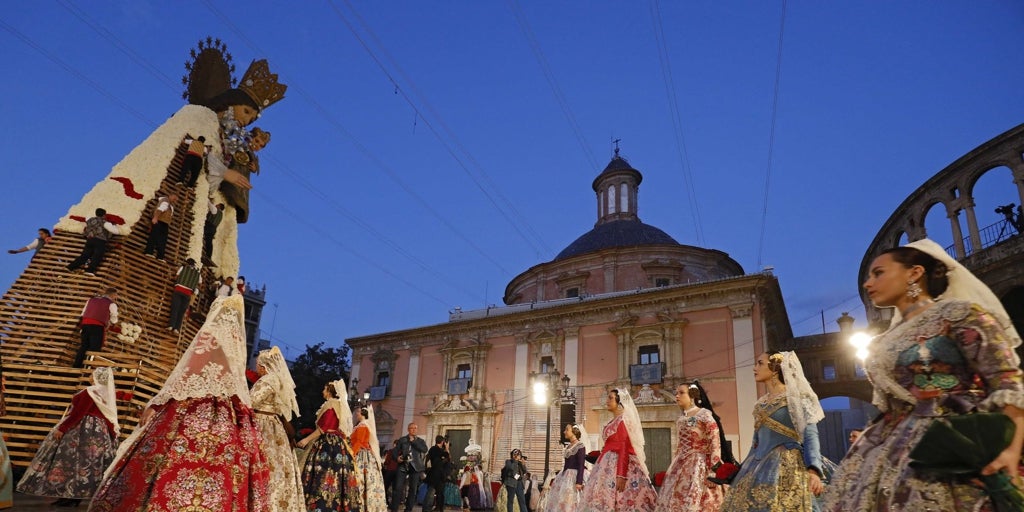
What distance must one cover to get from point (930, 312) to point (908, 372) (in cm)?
29

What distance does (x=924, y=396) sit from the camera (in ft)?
8.00

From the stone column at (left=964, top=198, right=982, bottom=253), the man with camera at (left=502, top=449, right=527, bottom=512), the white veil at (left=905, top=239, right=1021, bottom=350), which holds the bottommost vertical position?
the man with camera at (left=502, top=449, right=527, bottom=512)

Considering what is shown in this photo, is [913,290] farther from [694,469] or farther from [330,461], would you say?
[330,461]

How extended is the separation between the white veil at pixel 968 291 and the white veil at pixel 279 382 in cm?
469

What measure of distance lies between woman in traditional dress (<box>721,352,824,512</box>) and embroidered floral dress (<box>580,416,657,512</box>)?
1938mm

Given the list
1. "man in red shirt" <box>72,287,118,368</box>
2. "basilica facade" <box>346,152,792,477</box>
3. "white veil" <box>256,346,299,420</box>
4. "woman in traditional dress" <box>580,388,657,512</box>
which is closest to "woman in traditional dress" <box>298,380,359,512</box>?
"white veil" <box>256,346,299,420</box>

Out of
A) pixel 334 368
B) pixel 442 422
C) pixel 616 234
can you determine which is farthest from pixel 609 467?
pixel 334 368

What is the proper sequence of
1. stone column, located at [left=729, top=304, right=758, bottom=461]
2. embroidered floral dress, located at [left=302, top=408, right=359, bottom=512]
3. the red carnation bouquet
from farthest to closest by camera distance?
stone column, located at [left=729, top=304, right=758, bottom=461] → embroidered floral dress, located at [left=302, top=408, right=359, bottom=512] → the red carnation bouquet

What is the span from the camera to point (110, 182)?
7.37 m

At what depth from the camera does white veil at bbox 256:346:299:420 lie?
17.2 feet

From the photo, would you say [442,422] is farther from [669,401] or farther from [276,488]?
[276,488]

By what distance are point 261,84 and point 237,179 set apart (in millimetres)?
1695

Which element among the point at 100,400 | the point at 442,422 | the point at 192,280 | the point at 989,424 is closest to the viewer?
the point at 989,424

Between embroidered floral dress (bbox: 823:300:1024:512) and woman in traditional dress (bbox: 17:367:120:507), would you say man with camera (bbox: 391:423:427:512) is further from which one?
embroidered floral dress (bbox: 823:300:1024:512)
